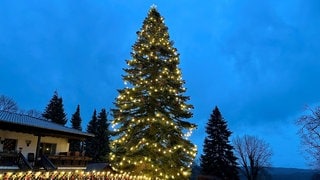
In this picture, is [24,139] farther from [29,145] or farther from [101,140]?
[101,140]

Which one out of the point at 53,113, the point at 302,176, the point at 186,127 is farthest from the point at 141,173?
the point at 302,176

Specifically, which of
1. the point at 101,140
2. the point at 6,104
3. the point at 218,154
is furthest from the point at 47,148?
the point at 6,104

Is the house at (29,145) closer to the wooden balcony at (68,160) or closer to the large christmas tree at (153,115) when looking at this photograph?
the wooden balcony at (68,160)

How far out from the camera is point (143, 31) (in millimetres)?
20797

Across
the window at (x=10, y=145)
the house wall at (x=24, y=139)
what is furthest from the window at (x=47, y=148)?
the window at (x=10, y=145)

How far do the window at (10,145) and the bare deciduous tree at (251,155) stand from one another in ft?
109

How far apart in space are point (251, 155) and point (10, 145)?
117 feet

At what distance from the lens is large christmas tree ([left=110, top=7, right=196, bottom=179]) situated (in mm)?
17562

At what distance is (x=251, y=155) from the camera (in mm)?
46781

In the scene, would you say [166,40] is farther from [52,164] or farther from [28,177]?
[28,177]

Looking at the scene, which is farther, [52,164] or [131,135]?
[52,164]

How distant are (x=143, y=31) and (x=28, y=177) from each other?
14.6 metres

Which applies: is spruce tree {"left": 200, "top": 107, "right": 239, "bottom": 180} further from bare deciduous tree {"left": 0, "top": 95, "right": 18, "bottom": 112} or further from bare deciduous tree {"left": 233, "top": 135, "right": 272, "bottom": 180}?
bare deciduous tree {"left": 0, "top": 95, "right": 18, "bottom": 112}

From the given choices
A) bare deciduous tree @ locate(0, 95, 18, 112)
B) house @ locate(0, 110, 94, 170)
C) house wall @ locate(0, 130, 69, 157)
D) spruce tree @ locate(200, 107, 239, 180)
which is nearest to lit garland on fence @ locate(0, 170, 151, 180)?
house @ locate(0, 110, 94, 170)
